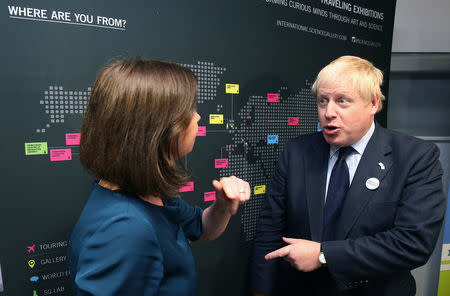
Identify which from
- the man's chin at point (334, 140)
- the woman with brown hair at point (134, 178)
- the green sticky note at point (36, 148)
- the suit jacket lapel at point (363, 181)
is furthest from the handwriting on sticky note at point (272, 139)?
the green sticky note at point (36, 148)

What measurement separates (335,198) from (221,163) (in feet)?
2.04

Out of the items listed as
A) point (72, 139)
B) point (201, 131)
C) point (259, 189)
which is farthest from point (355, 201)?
point (72, 139)

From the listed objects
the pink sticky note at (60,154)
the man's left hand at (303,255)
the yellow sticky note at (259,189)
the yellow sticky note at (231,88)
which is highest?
the yellow sticky note at (231,88)

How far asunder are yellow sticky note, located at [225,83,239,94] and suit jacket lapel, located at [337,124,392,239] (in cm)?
73

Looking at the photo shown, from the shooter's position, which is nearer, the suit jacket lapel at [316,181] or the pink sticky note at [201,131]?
the suit jacket lapel at [316,181]

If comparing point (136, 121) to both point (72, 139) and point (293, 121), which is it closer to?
point (72, 139)

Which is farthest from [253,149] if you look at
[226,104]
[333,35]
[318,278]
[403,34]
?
[403,34]

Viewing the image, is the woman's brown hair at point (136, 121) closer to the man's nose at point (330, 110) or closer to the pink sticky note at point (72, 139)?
the pink sticky note at point (72, 139)

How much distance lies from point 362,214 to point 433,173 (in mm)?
325

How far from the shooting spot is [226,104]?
1.63 metres

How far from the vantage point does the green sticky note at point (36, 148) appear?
1142mm

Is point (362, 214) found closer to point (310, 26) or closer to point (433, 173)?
point (433, 173)

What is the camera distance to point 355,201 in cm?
124

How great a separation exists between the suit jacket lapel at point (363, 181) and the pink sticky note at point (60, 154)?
1.15 meters
